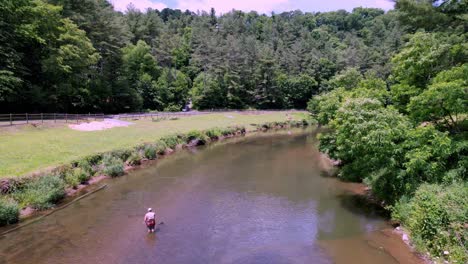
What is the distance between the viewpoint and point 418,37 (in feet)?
84.9

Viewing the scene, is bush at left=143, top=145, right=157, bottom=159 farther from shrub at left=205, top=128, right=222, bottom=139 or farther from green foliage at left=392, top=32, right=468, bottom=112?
green foliage at left=392, top=32, right=468, bottom=112

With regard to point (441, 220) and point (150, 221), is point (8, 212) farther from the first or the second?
point (441, 220)

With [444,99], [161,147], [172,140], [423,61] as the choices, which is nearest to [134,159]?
[161,147]

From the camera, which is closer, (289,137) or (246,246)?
(246,246)

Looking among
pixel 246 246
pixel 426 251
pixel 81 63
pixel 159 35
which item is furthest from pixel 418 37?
pixel 159 35

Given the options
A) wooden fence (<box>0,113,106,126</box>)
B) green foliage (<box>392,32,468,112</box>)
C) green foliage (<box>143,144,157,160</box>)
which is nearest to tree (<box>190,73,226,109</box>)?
wooden fence (<box>0,113,106,126</box>)

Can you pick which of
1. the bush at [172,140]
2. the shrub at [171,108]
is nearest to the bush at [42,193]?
the bush at [172,140]

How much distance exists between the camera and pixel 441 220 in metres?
16.8

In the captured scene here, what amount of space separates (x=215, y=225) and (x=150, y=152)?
20.5 m

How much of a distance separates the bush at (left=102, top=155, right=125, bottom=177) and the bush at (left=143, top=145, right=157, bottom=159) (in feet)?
17.9

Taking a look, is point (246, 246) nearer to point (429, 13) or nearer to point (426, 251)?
point (426, 251)

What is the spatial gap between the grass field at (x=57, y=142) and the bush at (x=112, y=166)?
1.62 metres

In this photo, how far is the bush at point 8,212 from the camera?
21.2m

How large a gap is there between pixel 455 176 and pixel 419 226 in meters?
4.07
